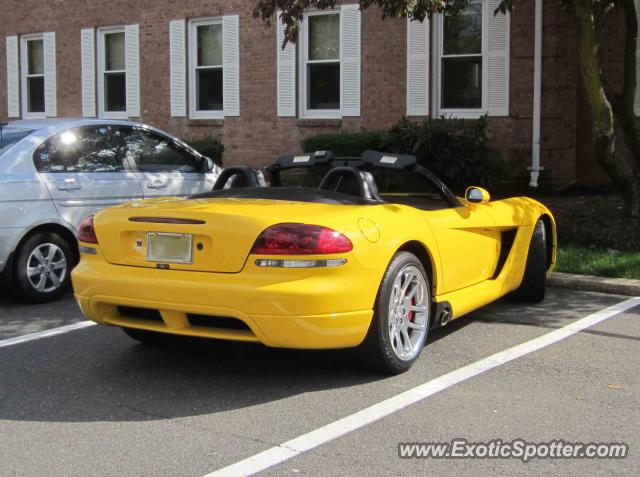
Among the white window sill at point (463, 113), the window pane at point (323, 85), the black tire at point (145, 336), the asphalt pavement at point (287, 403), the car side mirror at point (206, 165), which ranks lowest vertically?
the asphalt pavement at point (287, 403)

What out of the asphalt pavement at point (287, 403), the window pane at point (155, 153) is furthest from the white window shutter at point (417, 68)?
the asphalt pavement at point (287, 403)

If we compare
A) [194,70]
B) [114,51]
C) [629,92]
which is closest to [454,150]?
[629,92]

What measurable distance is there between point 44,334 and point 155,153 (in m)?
2.61

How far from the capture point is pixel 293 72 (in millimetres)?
15875

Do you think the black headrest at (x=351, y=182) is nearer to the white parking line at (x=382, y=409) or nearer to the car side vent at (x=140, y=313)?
the white parking line at (x=382, y=409)

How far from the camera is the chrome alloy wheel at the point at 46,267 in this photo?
7.34m

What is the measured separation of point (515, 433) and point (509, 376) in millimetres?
990

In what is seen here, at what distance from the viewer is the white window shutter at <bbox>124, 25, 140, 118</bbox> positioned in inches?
692

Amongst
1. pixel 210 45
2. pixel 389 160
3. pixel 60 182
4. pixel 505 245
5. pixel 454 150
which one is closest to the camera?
pixel 389 160

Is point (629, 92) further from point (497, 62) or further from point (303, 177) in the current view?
point (303, 177)

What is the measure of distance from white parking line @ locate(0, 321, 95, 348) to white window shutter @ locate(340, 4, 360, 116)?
31.1 feet

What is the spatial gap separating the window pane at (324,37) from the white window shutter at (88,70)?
16.9 ft

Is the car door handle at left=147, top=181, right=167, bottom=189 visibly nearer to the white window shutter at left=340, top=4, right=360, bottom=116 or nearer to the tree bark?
the tree bark

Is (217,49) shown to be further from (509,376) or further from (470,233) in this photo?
(509,376)
